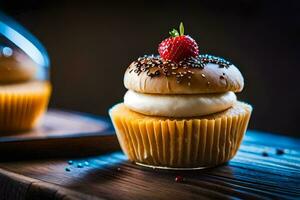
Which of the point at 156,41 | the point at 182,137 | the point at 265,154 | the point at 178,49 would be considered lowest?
the point at 265,154

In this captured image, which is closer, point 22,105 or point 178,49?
point 178,49

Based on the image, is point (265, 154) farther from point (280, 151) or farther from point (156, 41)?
point (156, 41)

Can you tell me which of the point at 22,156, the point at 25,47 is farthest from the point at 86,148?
the point at 25,47

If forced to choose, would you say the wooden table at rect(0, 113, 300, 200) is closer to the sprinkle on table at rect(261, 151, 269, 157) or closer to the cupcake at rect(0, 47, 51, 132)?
the sprinkle on table at rect(261, 151, 269, 157)

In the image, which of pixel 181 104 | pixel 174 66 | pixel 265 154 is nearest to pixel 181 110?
pixel 181 104

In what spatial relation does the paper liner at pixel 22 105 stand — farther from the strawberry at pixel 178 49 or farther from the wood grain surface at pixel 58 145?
the strawberry at pixel 178 49

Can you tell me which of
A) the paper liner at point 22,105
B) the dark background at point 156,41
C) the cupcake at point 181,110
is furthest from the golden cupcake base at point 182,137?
the dark background at point 156,41

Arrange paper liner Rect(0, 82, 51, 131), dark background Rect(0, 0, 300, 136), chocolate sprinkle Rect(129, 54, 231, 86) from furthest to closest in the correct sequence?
dark background Rect(0, 0, 300, 136) < paper liner Rect(0, 82, 51, 131) < chocolate sprinkle Rect(129, 54, 231, 86)

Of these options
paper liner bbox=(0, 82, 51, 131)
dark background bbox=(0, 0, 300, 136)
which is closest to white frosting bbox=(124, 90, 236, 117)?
paper liner bbox=(0, 82, 51, 131)
